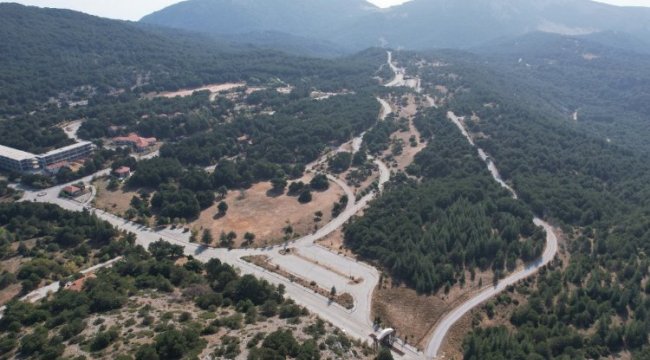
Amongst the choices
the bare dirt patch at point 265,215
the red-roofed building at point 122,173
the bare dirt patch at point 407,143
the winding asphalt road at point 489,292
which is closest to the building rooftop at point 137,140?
the red-roofed building at point 122,173

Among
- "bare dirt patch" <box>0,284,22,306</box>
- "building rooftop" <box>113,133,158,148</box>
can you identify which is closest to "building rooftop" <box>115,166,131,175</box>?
"building rooftop" <box>113,133,158,148</box>

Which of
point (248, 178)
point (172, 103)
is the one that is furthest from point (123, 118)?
point (248, 178)

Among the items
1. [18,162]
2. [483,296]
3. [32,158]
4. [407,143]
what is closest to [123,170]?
[32,158]

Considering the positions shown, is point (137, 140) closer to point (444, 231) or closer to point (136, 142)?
point (136, 142)

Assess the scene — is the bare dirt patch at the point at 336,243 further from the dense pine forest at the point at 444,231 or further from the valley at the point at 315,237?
the dense pine forest at the point at 444,231

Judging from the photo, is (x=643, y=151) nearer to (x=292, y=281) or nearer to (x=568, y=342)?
(x=568, y=342)

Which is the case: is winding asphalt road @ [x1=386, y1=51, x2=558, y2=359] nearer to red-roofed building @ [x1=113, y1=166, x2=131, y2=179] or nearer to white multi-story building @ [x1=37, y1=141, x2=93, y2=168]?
red-roofed building @ [x1=113, y1=166, x2=131, y2=179]
